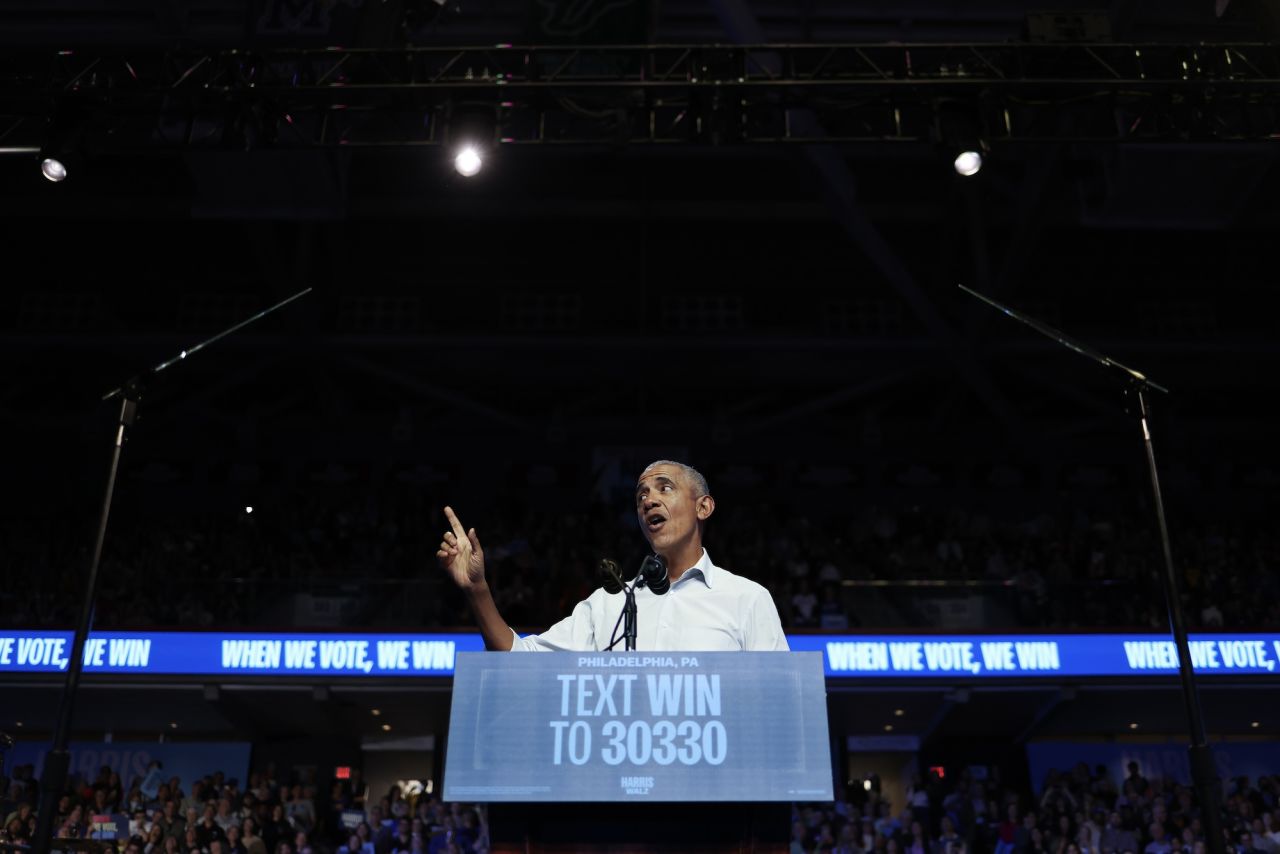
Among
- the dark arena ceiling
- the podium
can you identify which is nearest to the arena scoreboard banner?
the dark arena ceiling

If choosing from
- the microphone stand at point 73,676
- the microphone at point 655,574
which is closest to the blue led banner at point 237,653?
the microphone stand at point 73,676

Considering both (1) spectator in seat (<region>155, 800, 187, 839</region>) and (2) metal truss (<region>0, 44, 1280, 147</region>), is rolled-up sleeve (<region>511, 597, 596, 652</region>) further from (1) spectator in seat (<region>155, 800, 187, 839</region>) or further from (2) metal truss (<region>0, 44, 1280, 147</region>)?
(1) spectator in seat (<region>155, 800, 187, 839</region>)

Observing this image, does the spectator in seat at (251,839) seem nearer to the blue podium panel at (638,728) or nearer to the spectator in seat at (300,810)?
the spectator in seat at (300,810)

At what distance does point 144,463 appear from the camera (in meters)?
24.0

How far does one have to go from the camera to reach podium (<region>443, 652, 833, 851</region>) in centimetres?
267

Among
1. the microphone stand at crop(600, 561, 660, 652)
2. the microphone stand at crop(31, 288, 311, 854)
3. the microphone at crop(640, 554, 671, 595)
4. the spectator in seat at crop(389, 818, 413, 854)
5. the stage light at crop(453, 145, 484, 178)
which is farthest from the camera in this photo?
the spectator in seat at crop(389, 818, 413, 854)

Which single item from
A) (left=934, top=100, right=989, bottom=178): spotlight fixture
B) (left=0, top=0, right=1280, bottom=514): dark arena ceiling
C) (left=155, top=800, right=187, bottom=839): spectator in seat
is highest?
(left=0, top=0, right=1280, bottom=514): dark arena ceiling

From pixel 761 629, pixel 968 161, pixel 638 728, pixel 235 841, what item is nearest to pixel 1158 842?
pixel 968 161

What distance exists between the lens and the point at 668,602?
11.9 ft

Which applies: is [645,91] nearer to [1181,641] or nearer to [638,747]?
[1181,641]

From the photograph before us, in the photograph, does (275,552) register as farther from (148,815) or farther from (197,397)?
(148,815)

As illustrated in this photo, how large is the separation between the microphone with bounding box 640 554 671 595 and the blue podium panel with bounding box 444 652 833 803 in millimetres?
663

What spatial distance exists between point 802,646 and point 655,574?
13.0 metres

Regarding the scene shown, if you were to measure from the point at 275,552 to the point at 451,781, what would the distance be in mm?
18421
